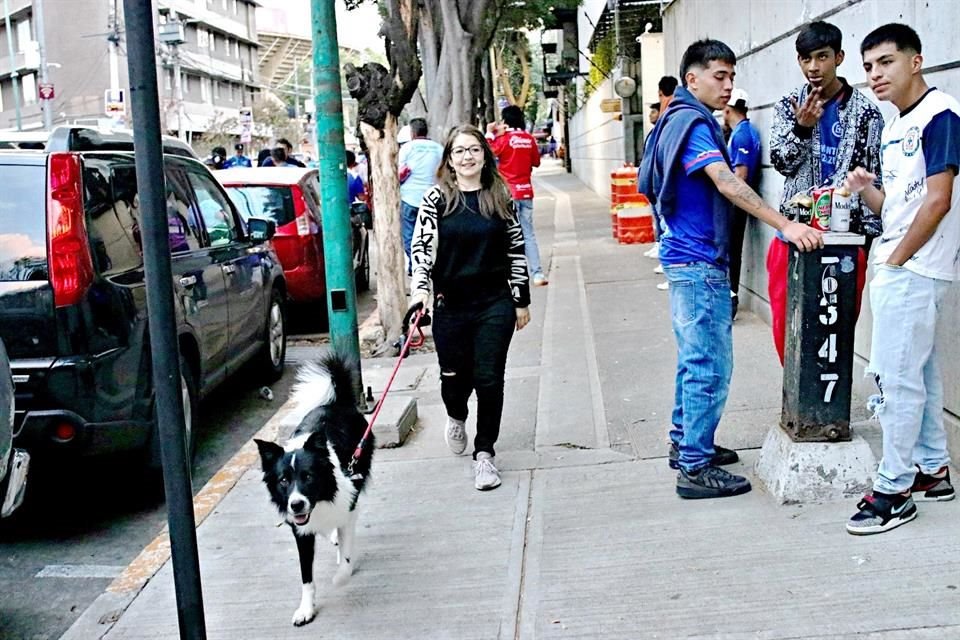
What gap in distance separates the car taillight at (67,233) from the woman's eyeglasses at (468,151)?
1.91 metres

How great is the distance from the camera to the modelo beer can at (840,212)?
4289 mm

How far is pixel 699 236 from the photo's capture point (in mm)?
4594

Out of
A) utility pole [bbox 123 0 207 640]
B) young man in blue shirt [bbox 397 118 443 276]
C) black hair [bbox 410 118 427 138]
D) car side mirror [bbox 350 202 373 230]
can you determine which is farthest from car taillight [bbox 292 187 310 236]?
utility pole [bbox 123 0 207 640]

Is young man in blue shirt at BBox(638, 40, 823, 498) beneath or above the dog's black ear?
above

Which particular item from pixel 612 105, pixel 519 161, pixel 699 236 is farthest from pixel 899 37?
pixel 612 105

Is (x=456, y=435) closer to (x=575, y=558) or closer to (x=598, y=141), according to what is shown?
(x=575, y=558)

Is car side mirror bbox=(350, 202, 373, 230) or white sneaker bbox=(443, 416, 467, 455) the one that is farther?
car side mirror bbox=(350, 202, 373, 230)

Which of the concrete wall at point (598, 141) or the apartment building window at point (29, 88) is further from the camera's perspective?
the apartment building window at point (29, 88)

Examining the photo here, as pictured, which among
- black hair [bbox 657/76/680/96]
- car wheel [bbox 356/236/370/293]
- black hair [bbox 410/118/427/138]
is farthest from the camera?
car wheel [bbox 356/236/370/293]

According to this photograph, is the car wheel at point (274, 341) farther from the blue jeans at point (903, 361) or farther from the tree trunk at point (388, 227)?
the blue jeans at point (903, 361)

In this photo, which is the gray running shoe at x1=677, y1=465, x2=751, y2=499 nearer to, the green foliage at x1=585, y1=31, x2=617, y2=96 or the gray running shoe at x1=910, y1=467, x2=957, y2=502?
the gray running shoe at x1=910, y1=467, x2=957, y2=502

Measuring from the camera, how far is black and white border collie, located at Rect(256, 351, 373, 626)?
3.77m

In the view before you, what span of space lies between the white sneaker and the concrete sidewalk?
0.09m

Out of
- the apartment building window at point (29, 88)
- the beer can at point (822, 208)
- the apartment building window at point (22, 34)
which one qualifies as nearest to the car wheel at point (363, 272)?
the beer can at point (822, 208)
